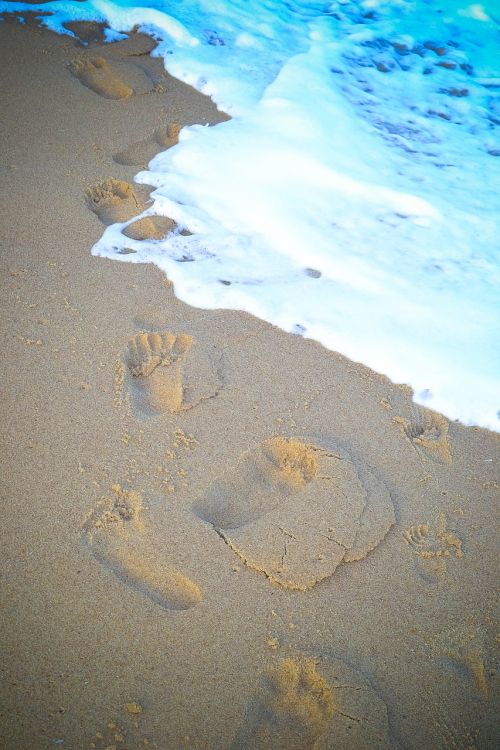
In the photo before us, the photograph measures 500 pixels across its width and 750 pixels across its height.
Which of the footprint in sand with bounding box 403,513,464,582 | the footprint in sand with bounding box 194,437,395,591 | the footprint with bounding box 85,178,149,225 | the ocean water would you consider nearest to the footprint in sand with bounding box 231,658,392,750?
the footprint in sand with bounding box 194,437,395,591

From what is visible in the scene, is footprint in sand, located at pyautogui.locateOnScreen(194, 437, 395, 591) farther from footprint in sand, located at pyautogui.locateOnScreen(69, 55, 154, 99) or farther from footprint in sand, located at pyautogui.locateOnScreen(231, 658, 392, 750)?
footprint in sand, located at pyautogui.locateOnScreen(69, 55, 154, 99)

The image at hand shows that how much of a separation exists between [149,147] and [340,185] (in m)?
1.11

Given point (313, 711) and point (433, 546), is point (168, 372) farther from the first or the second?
point (313, 711)

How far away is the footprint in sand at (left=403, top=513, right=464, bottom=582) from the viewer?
72.6 inches

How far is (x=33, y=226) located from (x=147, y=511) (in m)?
1.59

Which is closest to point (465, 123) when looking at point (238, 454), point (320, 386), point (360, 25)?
point (360, 25)

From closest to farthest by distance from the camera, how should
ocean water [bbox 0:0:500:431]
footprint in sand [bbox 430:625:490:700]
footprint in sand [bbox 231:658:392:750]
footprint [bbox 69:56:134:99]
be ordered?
footprint in sand [bbox 231:658:392:750] → footprint in sand [bbox 430:625:490:700] → ocean water [bbox 0:0:500:431] → footprint [bbox 69:56:134:99]

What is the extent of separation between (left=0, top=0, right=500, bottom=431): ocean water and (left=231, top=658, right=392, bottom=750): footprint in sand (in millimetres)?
1137

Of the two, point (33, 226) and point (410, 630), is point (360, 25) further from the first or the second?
point (410, 630)

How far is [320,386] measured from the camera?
2336mm

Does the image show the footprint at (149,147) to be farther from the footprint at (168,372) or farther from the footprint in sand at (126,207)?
the footprint at (168,372)

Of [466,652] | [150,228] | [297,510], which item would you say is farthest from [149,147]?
[466,652]

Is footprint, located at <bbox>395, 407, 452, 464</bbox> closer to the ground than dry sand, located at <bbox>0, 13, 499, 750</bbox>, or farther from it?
farther from it

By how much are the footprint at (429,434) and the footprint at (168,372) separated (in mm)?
755
